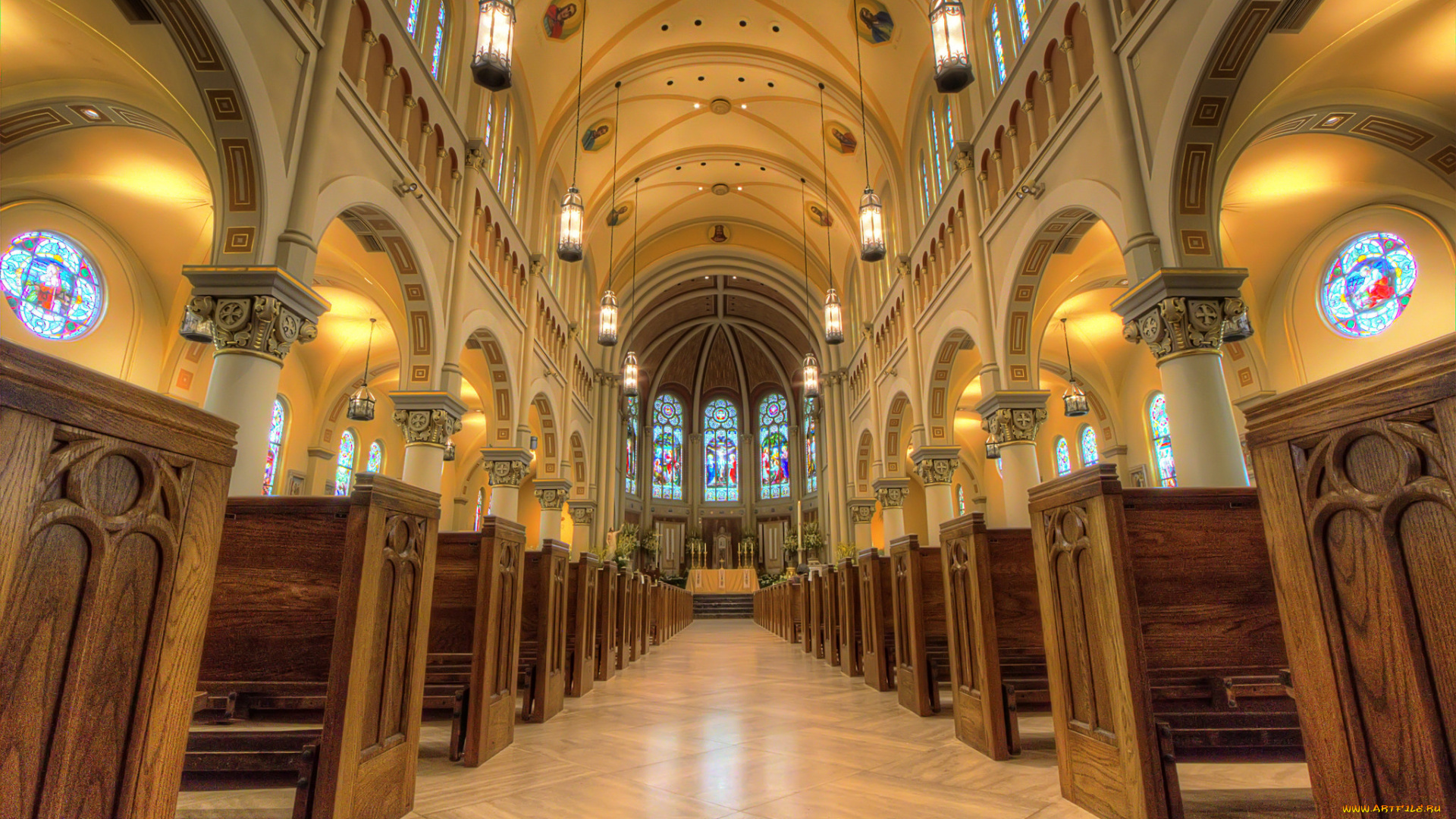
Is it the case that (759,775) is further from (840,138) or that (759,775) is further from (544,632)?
(840,138)

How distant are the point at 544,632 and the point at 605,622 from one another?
7.47 ft

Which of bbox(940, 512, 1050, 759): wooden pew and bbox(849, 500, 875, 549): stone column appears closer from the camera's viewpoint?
bbox(940, 512, 1050, 759): wooden pew

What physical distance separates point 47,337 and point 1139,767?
42.4 ft

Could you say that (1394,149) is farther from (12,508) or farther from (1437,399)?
(12,508)

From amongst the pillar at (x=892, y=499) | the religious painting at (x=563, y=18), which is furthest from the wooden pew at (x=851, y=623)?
the religious painting at (x=563, y=18)

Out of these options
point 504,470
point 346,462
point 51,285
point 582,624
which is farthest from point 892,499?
point 51,285

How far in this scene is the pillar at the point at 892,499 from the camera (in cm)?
1547

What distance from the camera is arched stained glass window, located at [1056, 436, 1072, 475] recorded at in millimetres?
18750

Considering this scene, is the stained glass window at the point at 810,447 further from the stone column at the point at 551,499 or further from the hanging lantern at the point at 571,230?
the hanging lantern at the point at 571,230

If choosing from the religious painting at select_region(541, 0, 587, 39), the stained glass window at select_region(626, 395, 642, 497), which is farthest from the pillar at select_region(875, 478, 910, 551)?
the stained glass window at select_region(626, 395, 642, 497)

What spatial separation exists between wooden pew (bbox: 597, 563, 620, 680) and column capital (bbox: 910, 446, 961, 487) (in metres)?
6.79

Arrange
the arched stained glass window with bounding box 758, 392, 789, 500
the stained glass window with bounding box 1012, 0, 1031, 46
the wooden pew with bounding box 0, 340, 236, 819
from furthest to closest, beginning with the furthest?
1. the arched stained glass window with bounding box 758, 392, 789, 500
2. the stained glass window with bounding box 1012, 0, 1031, 46
3. the wooden pew with bounding box 0, 340, 236, 819

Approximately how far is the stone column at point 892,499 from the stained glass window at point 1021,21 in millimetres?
8875

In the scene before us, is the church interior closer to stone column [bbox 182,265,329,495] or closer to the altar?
stone column [bbox 182,265,329,495]
